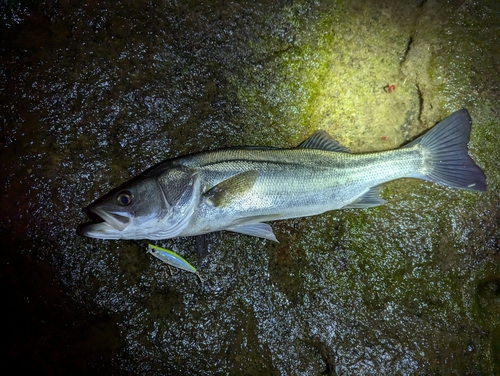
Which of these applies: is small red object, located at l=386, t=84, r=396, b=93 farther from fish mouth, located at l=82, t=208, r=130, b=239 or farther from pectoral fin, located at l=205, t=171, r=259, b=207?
fish mouth, located at l=82, t=208, r=130, b=239

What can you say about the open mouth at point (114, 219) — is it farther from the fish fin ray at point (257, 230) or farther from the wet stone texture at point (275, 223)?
the fish fin ray at point (257, 230)

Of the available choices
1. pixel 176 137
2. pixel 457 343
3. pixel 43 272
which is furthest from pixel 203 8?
pixel 457 343

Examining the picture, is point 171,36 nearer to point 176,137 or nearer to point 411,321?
point 176,137

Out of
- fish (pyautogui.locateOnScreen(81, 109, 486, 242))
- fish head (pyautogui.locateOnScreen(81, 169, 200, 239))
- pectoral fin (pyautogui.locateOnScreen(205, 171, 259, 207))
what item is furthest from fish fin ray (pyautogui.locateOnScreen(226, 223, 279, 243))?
fish head (pyautogui.locateOnScreen(81, 169, 200, 239))

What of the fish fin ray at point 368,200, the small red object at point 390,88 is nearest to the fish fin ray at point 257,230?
the fish fin ray at point 368,200

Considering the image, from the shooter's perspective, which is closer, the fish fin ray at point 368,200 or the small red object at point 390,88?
the fish fin ray at point 368,200

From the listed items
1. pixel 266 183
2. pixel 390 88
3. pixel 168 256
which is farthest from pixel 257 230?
pixel 390 88

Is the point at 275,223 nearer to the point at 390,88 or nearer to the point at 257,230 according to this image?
the point at 257,230
